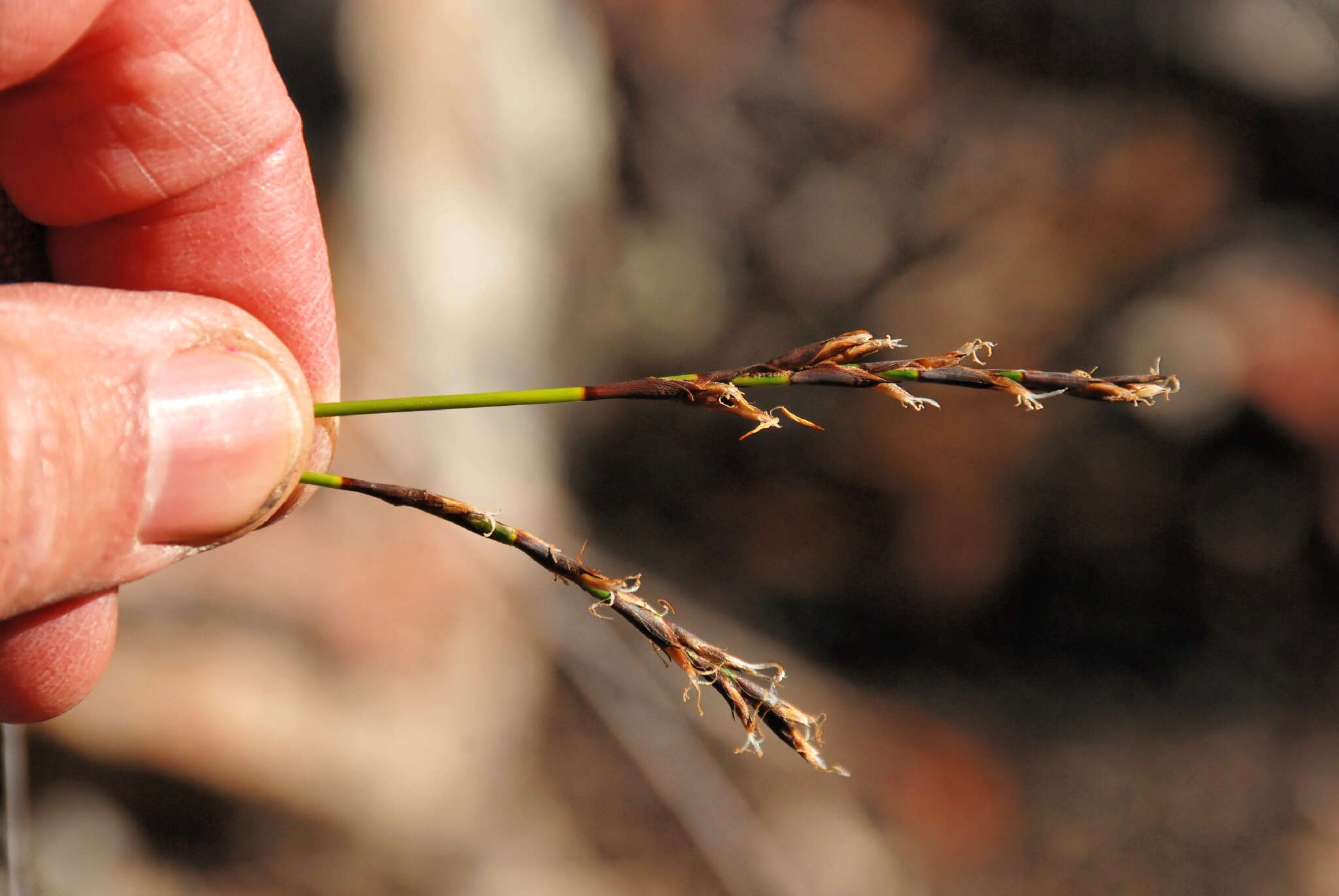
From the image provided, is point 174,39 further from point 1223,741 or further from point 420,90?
point 1223,741

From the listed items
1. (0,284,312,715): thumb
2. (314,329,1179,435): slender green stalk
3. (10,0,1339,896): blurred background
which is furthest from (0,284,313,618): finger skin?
(10,0,1339,896): blurred background

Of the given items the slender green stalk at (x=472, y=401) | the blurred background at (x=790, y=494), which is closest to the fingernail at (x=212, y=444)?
the slender green stalk at (x=472, y=401)

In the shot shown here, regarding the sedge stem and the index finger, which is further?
the index finger

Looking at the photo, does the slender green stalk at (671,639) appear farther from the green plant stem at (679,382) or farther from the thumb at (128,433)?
the thumb at (128,433)

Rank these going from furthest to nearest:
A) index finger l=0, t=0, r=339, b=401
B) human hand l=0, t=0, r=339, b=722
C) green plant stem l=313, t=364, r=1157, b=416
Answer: index finger l=0, t=0, r=339, b=401 → human hand l=0, t=0, r=339, b=722 → green plant stem l=313, t=364, r=1157, b=416

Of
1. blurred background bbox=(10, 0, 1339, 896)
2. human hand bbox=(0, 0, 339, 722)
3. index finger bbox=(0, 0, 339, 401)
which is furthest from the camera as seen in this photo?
blurred background bbox=(10, 0, 1339, 896)

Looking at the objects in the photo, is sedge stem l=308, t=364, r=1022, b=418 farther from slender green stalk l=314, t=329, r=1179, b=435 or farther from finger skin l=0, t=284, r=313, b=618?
finger skin l=0, t=284, r=313, b=618

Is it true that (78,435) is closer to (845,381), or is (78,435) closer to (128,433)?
(128,433)

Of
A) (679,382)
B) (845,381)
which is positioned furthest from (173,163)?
(845,381)
